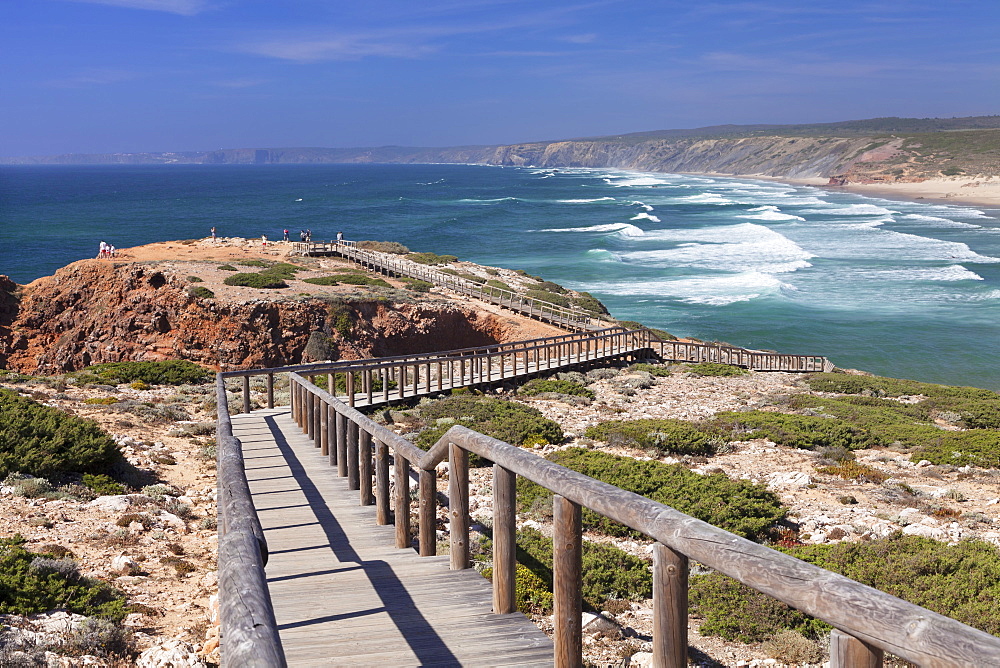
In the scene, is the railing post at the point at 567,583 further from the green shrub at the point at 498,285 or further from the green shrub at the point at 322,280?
the green shrub at the point at 498,285

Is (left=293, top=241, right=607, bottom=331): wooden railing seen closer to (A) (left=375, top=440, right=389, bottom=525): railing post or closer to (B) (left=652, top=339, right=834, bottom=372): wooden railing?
(B) (left=652, top=339, right=834, bottom=372): wooden railing

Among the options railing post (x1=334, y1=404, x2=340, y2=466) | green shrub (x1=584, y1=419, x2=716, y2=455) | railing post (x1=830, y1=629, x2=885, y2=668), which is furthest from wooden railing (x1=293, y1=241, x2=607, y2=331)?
railing post (x1=830, y1=629, x2=885, y2=668)

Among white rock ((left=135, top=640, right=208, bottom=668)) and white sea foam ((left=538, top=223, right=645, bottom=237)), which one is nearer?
white rock ((left=135, top=640, right=208, bottom=668))

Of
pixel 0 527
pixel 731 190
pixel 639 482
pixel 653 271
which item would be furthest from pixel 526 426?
pixel 731 190

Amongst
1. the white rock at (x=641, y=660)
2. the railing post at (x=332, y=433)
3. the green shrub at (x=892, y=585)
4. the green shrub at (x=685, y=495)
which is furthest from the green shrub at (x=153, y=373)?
the white rock at (x=641, y=660)

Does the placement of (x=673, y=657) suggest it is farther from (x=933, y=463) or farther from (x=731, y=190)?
(x=731, y=190)

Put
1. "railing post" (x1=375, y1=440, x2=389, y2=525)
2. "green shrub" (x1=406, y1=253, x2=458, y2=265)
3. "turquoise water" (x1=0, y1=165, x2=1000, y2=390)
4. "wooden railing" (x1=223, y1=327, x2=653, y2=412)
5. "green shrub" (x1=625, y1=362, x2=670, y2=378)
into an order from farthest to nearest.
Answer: "green shrub" (x1=406, y1=253, x2=458, y2=265) → "turquoise water" (x1=0, y1=165, x2=1000, y2=390) → "green shrub" (x1=625, y1=362, x2=670, y2=378) → "wooden railing" (x1=223, y1=327, x2=653, y2=412) → "railing post" (x1=375, y1=440, x2=389, y2=525)

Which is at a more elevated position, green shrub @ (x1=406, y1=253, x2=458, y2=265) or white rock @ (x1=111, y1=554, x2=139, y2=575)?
green shrub @ (x1=406, y1=253, x2=458, y2=265)

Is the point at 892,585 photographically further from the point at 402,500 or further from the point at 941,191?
the point at 941,191
